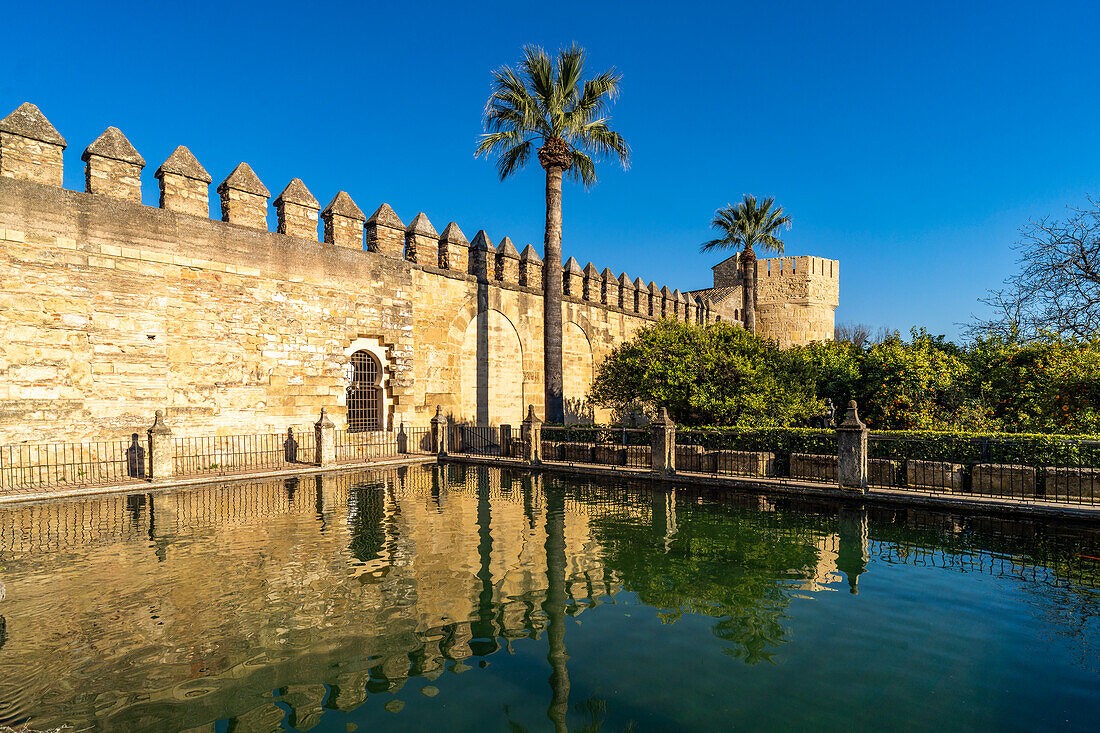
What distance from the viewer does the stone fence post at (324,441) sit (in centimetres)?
1517

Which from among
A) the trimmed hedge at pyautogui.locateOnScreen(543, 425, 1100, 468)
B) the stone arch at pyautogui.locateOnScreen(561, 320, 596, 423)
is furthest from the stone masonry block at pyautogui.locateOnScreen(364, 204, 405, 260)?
A: the trimmed hedge at pyautogui.locateOnScreen(543, 425, 1100, 468)

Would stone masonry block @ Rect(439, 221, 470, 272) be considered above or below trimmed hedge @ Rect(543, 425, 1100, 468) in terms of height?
above

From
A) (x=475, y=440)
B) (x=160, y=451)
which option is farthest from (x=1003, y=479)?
(x=160, y=451)

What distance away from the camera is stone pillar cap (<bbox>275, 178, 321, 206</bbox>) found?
625 inches

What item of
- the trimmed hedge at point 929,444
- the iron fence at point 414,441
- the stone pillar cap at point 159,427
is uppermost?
the stone pillar cap at point 159,427

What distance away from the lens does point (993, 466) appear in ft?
34.9

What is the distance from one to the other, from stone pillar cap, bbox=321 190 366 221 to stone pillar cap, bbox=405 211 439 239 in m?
1.78

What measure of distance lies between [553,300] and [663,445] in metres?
6.60

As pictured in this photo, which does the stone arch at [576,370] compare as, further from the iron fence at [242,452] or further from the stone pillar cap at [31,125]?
the stone pillar cap at [31,125]

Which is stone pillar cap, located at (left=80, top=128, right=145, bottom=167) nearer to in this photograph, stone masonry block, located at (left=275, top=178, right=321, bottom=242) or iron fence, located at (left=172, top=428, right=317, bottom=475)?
stone masonry block, located at (left=275, top=178, right=321, bottom=242)

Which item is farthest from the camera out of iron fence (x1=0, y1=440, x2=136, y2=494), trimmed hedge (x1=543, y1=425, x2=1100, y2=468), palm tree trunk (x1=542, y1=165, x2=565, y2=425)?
palm tree trunk (x1=542, y1=165, x2=565, y2=425)

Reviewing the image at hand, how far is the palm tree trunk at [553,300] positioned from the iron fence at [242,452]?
7144 mm

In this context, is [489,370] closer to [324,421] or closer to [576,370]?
[576,370]

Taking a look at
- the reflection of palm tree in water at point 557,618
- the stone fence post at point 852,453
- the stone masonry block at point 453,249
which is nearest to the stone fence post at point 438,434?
the stone masonry block at point 453,249
